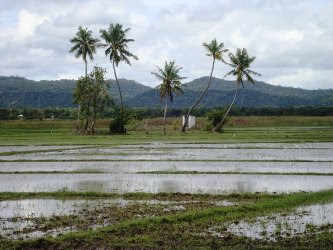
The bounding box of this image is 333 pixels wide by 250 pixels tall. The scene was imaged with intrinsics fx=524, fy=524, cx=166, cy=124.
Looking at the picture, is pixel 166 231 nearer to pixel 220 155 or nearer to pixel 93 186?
pixel 93 186

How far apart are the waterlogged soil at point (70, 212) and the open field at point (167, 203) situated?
2 cm

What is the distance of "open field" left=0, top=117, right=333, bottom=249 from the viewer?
9914 millimetres

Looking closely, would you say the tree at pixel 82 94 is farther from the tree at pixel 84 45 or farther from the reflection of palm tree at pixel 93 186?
the reflection of palm tree at pixel 93 186

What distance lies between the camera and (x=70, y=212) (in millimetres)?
12672

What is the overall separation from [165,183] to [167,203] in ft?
12.7

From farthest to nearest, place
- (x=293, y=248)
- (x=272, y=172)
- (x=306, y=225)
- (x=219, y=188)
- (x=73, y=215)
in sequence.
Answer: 1. (x=272, y=172)
2. (x=219, y=188)
3. (x=73, y=215)
4. (x=306, y=225)
5. (x=293, y=248)

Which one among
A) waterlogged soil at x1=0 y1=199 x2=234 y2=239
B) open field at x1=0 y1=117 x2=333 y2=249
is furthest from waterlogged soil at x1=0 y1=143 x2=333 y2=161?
waterlogged soil at x1=0 y1=199 x2=234 y2=239

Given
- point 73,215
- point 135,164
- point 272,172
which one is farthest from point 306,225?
point 135,164

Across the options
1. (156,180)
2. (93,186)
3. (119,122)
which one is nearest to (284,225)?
(93,186)

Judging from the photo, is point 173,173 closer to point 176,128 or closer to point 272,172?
point 272,172

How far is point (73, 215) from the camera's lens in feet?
40.1

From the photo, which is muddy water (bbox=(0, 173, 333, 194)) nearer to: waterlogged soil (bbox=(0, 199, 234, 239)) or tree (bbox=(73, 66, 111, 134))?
waterlogged soil (bbox=(0, 199, 234, 239))

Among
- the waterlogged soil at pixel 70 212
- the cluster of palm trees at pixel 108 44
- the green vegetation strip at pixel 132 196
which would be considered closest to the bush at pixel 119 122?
the cluster of palm trees at pixel 108 44

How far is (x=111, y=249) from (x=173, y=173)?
11.2 metres
